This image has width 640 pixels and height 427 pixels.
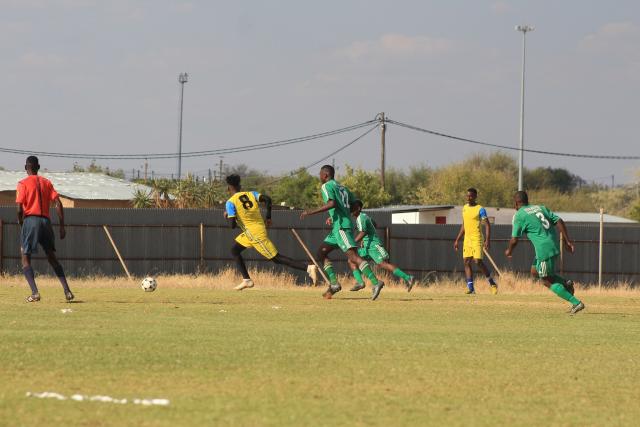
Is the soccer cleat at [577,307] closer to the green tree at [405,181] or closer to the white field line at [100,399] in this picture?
the white field line at [100,399]

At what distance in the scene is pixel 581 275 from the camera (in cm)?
3603

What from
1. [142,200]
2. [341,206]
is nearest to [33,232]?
[341,206]

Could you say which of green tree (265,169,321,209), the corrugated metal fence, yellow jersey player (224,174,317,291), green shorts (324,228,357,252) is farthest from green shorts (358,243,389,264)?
green tree (265,169,321,209)

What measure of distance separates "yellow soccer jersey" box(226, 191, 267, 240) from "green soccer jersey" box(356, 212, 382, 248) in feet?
5.88

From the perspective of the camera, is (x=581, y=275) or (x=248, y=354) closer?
(x=248, y=354)

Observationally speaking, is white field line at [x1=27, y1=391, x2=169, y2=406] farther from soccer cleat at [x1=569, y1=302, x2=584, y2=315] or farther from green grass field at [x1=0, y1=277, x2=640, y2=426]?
Answer: soccer cleat at [x1=569, y1=302, x2=584, y2=315]

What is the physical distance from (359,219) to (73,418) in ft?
A: 45.9

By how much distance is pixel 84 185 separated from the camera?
6169 cm

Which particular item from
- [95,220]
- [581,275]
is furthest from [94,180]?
[581,275]

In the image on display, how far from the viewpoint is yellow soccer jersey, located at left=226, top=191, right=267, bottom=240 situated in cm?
1981

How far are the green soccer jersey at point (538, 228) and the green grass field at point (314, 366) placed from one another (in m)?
0.99

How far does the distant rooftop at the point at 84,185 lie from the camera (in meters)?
57.9

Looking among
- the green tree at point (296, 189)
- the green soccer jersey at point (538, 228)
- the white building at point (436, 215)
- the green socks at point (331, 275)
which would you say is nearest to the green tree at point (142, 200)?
the white building at point (436, 215)

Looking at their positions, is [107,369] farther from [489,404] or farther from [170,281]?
[170,281]
